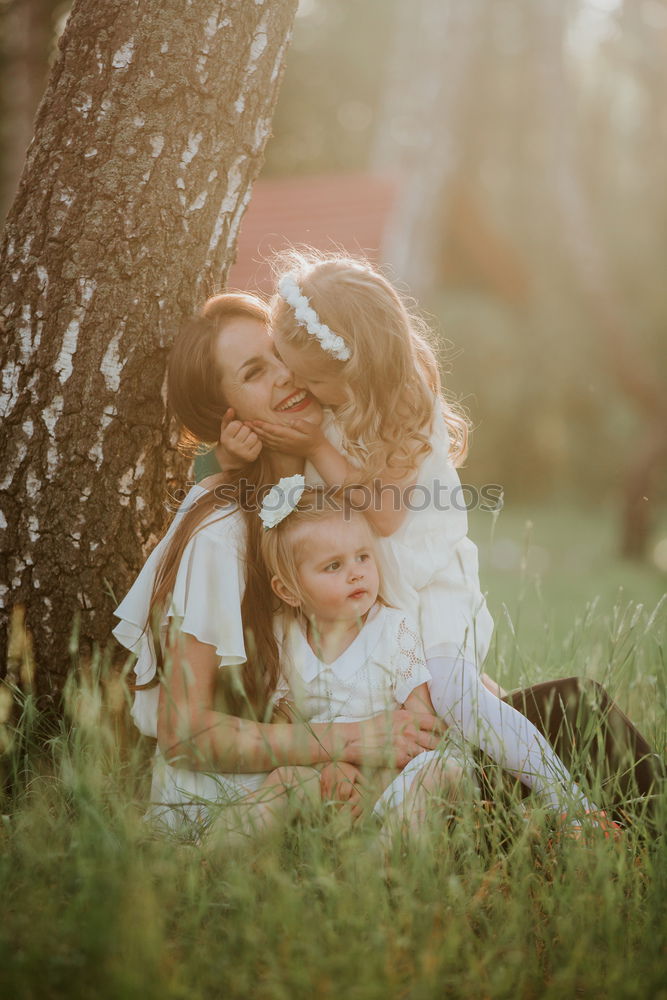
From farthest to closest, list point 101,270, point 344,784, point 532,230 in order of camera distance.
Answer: point 532,230, point 101,270, point 344,784

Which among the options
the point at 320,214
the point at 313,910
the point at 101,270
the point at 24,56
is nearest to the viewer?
the point at 313,910

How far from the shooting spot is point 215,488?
2639 millimetres

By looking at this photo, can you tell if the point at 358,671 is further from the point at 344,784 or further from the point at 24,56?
the point at 24,56

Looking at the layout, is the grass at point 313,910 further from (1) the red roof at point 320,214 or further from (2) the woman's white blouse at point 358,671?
(1) the red roof at point 320,214

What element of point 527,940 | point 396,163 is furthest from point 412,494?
point 396,163

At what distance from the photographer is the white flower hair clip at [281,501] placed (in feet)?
8.11

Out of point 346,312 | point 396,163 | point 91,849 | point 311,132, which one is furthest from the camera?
point 311,132

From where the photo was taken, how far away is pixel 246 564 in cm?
251

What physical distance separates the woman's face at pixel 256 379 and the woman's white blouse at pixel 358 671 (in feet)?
2.06

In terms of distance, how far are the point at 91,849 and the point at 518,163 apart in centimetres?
1538

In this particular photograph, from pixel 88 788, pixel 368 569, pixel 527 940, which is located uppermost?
pixel 368 569

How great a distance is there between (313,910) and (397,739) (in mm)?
580

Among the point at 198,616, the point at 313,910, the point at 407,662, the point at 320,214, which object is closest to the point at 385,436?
the point at 407,662

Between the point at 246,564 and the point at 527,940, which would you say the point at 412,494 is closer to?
the point at 246,564
